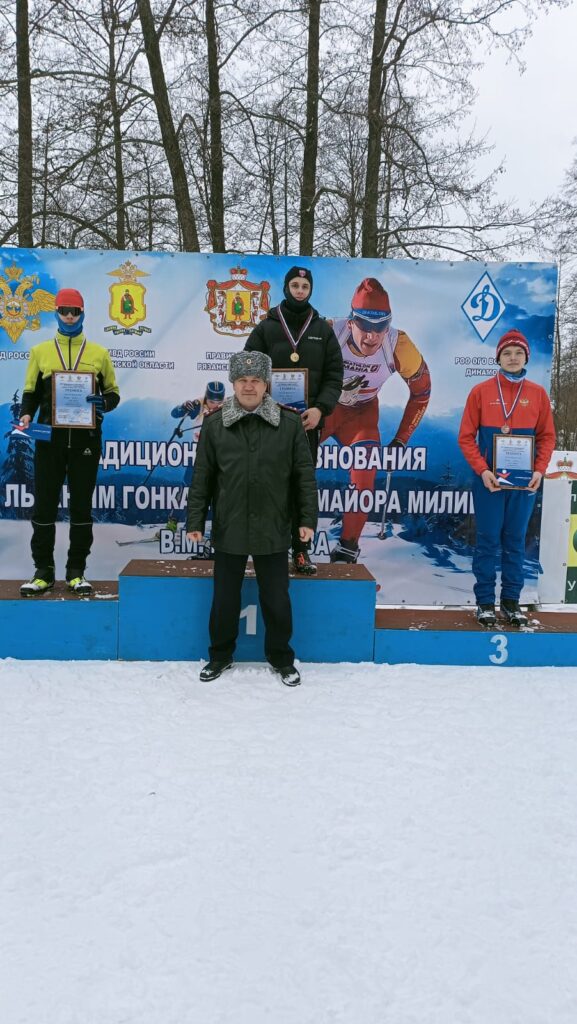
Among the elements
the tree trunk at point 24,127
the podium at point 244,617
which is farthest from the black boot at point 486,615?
the tree trunk at point 24,127

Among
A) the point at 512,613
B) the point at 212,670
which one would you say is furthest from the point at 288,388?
the point at 512,613

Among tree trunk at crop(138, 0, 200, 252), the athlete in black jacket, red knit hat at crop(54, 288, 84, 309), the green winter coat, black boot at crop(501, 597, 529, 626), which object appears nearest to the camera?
the green winter coat

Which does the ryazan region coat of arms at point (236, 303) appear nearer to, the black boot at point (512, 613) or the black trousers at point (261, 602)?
the black trousers at point (261, 602)

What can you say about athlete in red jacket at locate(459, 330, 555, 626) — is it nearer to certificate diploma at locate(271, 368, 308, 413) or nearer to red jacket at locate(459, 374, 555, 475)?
red jacket at locate(459, 374, 555, 475)

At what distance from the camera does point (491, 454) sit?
12.1ft

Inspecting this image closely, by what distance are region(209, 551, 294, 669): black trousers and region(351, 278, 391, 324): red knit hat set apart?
6.78 ft

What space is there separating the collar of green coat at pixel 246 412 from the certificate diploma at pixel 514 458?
4.12 feet

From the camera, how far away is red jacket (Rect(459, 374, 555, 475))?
3.67 meters

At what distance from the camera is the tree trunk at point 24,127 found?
7.82m

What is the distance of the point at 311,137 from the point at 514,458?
7.07 m

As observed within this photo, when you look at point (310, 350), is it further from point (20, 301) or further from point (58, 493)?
point (20, 301)

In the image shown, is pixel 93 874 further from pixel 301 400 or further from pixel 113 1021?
pixel 301 400

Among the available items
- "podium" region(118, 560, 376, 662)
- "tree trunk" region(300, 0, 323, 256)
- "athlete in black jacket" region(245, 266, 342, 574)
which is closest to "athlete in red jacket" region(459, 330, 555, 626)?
"podium" region(118, 560, 376, 662)

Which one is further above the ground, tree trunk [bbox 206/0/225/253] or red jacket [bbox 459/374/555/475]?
tree trunk [bbox 206/0/225/253]
